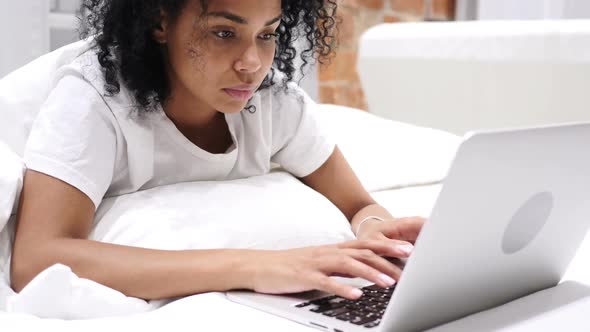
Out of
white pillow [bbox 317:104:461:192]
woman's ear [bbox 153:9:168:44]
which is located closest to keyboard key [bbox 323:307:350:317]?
woman's ear [bbox 153:9:168:44]

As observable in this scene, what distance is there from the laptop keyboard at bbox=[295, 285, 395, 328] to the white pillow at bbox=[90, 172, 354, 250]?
22 centimetres

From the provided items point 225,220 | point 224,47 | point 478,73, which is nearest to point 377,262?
point 225,220

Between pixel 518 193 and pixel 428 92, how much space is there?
5.34 ft

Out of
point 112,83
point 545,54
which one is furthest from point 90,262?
point 545,54

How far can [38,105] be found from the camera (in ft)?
3.47

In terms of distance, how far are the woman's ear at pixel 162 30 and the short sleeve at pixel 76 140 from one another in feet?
0.40

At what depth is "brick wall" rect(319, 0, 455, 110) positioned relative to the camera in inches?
101

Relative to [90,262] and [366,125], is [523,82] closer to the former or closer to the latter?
[366,125]

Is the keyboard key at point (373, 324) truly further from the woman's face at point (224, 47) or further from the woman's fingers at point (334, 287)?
the woman's face at point (224, 47)

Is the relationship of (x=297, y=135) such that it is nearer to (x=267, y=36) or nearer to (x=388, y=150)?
(x=267, y=36)

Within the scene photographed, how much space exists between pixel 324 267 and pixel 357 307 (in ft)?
0.21

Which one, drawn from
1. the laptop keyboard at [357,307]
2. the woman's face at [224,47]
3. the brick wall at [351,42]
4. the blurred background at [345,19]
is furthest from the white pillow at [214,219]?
the brick wall at [351,42]

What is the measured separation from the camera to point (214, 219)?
36.8 inches

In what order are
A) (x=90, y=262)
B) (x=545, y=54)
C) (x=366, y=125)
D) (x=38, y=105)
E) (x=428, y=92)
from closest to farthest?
(x=90, y=262), (x=38, y=105), (x=366, y=125), (x=545, y=54), (x=428, y=92)
